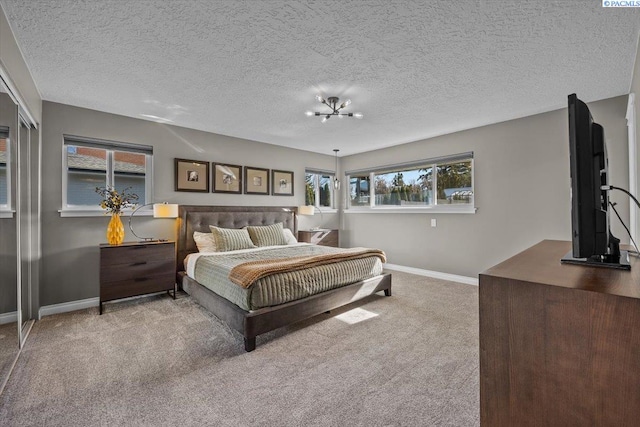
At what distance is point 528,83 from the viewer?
278cm

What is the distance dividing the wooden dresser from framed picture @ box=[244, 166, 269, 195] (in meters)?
4.40

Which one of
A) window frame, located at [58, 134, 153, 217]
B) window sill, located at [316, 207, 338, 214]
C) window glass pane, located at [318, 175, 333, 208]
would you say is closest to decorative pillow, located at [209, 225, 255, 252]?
window frame, located at [58, 134, 153, 217]

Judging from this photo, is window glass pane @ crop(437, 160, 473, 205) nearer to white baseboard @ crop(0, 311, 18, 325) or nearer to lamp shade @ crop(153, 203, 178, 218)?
lamp shade @ crop(153, 203, 178, 218)

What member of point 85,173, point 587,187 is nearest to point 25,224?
point 85,173

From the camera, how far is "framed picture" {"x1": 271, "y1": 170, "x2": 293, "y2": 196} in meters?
5.30

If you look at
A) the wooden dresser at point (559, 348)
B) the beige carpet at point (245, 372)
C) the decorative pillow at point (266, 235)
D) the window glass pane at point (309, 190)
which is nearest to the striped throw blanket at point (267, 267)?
the beige carpet at point (245, 372)

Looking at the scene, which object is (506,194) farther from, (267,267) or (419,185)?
(267,267)

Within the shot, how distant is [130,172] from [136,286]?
60.7 inches

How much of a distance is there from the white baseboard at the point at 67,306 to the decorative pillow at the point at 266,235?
2066mm

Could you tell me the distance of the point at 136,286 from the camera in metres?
3.41

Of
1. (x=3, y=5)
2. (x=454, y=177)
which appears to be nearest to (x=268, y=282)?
(x=3, y=5)

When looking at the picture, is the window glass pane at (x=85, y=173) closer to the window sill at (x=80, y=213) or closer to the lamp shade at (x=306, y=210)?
the window sill at (x=80, y=213)

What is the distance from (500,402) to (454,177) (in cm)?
416

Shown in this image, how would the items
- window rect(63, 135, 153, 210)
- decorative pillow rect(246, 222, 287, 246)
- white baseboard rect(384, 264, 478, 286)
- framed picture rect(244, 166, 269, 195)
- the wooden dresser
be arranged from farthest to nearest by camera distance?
framed picture rect(244, 166, 269, 195)
decorative pillow rect(246, 222, 287, 246)
white baseboard rect(384, 264, 478, 286)
window rect(63, 135, 153, 210)
the wooden dresser
